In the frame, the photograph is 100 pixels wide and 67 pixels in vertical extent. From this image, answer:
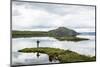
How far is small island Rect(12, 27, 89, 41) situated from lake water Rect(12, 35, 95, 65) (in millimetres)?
40

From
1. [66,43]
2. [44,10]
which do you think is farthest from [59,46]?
[44,10]

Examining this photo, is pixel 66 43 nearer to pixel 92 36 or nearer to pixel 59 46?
pixel 59 46

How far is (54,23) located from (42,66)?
0.57 m

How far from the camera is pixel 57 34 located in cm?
277

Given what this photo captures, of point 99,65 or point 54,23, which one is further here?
point 99,65

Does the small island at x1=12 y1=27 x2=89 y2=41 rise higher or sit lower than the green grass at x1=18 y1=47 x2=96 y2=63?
higher

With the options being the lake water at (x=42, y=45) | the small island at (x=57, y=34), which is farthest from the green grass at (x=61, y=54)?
the small island at (x=57, y=34)

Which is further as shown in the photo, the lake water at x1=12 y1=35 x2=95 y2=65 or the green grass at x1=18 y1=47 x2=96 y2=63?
the green grass at x1=18 y1=47 x2=96 y2=63

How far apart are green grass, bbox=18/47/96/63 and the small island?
0.17m

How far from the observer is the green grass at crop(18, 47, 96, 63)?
2664mm

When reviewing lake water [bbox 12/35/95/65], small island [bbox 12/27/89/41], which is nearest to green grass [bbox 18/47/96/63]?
lake water [bbox 12/35/95/65]

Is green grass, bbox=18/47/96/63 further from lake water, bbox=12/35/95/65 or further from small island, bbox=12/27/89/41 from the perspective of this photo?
small island, bbox=12/27/89/41

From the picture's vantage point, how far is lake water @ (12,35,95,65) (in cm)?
256

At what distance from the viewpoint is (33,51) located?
2.64 metres
